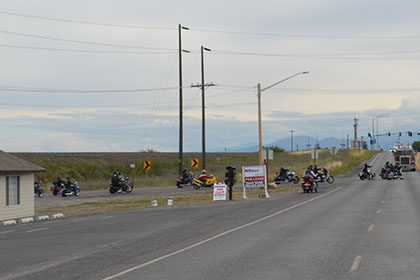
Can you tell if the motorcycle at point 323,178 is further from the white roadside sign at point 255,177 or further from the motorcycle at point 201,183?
the white roadside sign at point 255,177

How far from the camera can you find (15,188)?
31.8 meters

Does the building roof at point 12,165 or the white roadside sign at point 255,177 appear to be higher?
the building roof at point 12,165

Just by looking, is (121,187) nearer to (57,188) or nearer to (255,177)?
(57,188)

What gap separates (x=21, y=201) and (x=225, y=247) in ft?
63.4

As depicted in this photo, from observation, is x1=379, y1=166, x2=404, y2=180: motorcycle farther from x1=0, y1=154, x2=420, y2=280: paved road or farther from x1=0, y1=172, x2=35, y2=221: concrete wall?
x1=0, y1=172, x2=35, y2=221: concrete wall

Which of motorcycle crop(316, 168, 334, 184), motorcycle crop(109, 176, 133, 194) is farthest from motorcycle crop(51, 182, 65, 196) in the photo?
motorcycle crop(316, 168, 334, 184)

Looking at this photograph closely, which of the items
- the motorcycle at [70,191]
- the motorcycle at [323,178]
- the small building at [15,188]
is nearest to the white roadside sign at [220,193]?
the small building at [15,188]

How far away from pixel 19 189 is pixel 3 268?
19.5m

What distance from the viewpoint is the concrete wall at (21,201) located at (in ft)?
99.8

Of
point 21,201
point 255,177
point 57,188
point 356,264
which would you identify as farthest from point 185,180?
point 356,264

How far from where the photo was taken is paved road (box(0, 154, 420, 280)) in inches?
456

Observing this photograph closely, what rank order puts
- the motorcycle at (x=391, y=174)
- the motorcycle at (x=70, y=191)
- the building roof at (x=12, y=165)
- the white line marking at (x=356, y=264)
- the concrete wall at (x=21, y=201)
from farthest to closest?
the motorcycle at (x=391, y=174) < the motorcycle at (x=70, y=191) < the building roof at (x=12, y=165) < the concrete wall at (x=21, y=201) < the white line marking at (x=356, y=264)

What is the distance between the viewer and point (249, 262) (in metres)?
12.5

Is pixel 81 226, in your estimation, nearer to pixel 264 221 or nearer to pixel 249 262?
pixel 264 221
